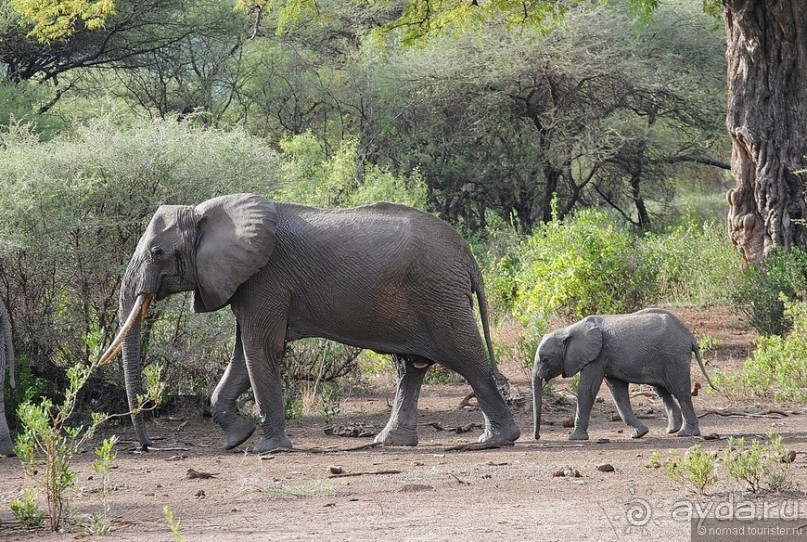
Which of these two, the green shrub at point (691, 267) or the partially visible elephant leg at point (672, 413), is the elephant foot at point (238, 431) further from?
the green shrub at point (691, 267)

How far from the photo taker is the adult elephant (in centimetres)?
892

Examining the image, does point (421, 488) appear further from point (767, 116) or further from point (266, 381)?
point (767, 116)

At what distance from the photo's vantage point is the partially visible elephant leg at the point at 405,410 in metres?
9.30

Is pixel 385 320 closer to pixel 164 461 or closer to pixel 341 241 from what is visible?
pixel 341 241

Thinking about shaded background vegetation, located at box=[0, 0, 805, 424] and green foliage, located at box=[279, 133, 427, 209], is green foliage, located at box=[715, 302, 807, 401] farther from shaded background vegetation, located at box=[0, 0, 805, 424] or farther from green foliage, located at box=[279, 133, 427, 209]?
green foliage, located at box=[279, 133, 427, 209]

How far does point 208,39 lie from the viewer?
Result: 26469 millimetres

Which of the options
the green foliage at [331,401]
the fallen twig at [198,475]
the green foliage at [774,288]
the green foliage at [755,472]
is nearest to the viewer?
the green foliage at [755,472]

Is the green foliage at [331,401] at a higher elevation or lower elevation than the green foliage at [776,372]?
lower

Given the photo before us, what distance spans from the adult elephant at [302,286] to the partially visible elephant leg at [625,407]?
0.92 metres

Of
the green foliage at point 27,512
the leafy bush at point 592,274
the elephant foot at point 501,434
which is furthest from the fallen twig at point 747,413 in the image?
the green foliage at point 27,512

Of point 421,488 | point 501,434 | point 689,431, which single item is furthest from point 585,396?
point 421,488

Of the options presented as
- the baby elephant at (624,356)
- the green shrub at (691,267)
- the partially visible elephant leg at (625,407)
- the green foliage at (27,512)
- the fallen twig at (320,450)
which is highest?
the green foliage at (27,512)

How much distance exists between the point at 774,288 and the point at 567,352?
6.43 metres

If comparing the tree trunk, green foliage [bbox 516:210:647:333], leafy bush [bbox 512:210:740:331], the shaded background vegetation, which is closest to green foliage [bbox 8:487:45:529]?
leafy bush [bbox 512:210:740:331]
